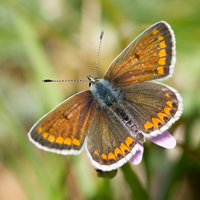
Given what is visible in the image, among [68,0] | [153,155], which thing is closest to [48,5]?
[68,0]

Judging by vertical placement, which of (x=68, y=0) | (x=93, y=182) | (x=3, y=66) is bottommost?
(x=93, y=182)

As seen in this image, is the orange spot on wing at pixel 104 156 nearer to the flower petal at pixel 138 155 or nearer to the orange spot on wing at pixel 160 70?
the flower petal at pixel 138 155

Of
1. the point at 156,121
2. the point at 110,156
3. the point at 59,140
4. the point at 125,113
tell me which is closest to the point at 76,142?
the point at 59,140

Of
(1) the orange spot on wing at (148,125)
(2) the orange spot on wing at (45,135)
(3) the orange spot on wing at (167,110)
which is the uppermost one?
(2) the orange spot on wing at (45,135)

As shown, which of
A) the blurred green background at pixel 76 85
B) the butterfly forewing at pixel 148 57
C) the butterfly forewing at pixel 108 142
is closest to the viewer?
the butterfly forewing at pixel 108 142

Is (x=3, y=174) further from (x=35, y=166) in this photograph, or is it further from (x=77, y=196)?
(x=35, y=166)

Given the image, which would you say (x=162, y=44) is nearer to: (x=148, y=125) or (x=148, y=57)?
(x=148, y=57)

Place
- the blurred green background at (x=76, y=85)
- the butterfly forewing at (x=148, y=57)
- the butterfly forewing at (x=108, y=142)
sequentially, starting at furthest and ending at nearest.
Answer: the blurred green background at (x=76, y=85), the butterfly forewing at (x=148, y=57), the butterfly forewing at (x=108, y=142)

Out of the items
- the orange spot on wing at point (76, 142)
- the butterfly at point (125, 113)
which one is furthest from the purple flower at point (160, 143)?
→ the orange spot on wing at point (76, 142)
